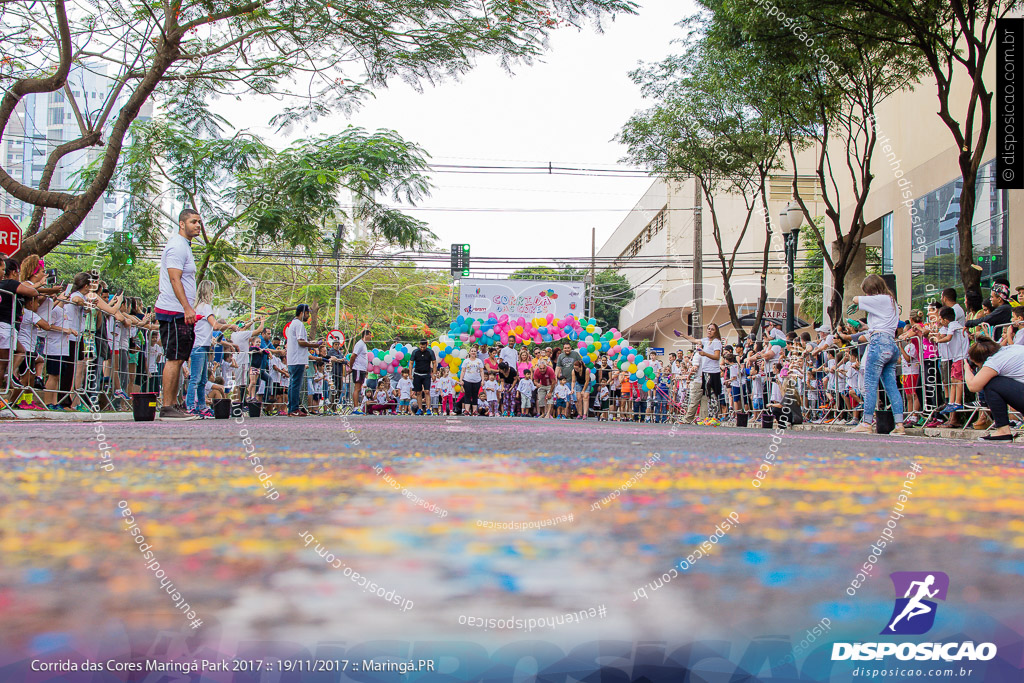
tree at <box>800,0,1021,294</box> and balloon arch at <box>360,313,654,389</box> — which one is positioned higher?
tree at <box>800,0,1021,294</box>

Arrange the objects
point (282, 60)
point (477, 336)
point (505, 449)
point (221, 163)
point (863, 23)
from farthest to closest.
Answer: point (477, 336)
point (221, 163)
point (863, 23)
point (282, 60)
point (505, 449)

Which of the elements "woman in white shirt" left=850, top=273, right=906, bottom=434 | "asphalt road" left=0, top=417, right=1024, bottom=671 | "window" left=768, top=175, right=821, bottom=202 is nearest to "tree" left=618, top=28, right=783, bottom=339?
"woman in white shirt" left=850, top=273, right=906, bottom=434

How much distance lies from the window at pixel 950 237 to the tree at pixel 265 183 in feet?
30.2

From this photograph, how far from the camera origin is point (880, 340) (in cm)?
834

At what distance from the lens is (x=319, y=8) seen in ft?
28.2

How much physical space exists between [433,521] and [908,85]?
51.6 feet

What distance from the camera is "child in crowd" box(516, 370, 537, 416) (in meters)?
17.7

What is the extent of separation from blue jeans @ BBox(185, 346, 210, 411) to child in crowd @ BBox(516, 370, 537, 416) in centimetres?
922

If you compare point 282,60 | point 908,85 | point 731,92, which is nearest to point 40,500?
point 282,60

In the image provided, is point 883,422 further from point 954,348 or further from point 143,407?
point 143,407

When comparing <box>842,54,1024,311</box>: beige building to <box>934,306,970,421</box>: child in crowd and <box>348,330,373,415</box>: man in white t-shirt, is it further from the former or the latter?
<box>348,330,373,415</box>: man in white t-shirt

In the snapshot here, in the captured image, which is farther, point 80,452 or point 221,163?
point 221,163

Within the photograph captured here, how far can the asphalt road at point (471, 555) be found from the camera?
0.73 meters

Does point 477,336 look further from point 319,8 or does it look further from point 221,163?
point 319,8
